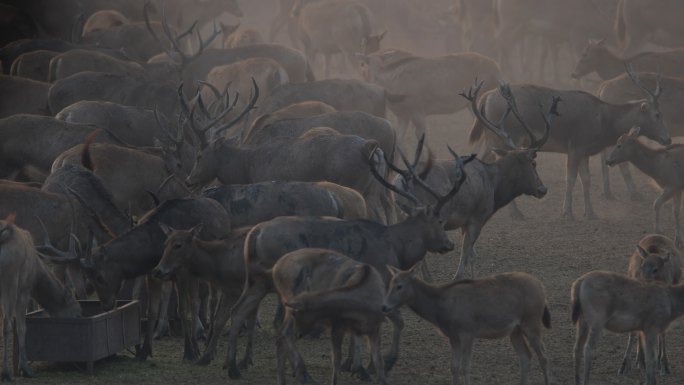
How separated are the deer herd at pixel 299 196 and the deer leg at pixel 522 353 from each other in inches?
0.5

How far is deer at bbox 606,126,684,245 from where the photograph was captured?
14.9 meters

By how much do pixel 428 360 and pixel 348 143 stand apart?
340 centimetres

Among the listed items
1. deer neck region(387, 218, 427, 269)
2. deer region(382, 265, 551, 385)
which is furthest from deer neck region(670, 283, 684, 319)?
deer neck region(387, 218, 427, 269)

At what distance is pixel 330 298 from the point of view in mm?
8484

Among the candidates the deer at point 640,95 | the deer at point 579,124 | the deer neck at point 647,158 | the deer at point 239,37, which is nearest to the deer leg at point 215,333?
A: the deer neck at point 647,158

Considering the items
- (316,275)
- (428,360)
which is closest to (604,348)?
(428,360)

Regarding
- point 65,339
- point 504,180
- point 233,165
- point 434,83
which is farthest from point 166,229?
point 434,83

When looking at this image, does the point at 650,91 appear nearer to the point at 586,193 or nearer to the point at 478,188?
the point at 586,193

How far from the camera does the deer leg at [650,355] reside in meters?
8.95

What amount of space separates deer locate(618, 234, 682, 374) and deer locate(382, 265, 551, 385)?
3.73 ft

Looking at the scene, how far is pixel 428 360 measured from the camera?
33.3 ft

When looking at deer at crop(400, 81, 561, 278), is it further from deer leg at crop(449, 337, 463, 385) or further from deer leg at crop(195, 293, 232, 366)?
deer leg at crop(449, 337, 463, 385)

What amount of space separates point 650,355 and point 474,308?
4.27 ft

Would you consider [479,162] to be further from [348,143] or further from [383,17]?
[383,17]
